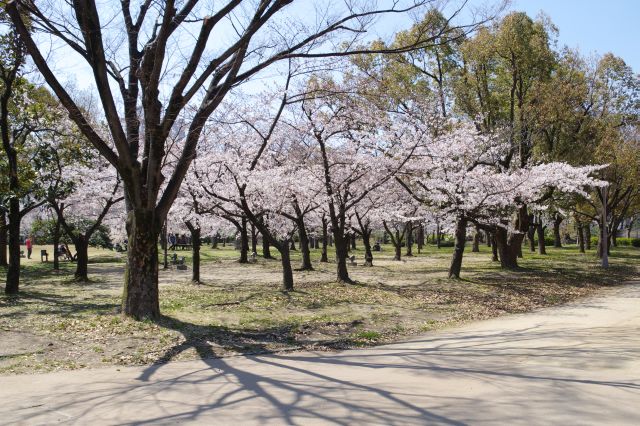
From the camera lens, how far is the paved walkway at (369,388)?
4.65m

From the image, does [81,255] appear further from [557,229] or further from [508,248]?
[557,229]

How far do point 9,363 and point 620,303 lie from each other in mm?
13851

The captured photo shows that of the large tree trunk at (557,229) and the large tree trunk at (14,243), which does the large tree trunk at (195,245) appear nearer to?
the large tree trunk at (14,243)

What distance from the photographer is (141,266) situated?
367 inches

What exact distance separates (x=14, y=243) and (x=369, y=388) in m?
11.9

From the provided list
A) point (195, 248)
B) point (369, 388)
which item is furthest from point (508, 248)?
point (369, 388)

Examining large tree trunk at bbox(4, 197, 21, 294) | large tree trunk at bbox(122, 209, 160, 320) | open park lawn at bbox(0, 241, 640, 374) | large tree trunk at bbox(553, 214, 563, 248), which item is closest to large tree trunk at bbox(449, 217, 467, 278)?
open park lawn at bbox(0, 241, 640, 374)

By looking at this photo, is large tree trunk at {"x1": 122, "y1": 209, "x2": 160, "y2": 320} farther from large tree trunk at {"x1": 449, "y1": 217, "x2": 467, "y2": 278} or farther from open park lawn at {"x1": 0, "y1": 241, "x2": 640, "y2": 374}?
large tree trunk at {"x1": 449, "y1": 217, "x2": 467, "y2": 278}

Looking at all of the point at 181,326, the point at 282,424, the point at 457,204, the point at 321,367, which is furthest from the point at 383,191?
the point at 282,424

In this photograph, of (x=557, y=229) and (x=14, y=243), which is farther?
(x=557, y=229)

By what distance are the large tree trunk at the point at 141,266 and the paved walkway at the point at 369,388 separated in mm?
2518

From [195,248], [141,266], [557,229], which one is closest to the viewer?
[141,266]

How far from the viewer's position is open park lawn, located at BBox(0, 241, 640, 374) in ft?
26.2

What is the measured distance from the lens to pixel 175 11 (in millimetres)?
8828
